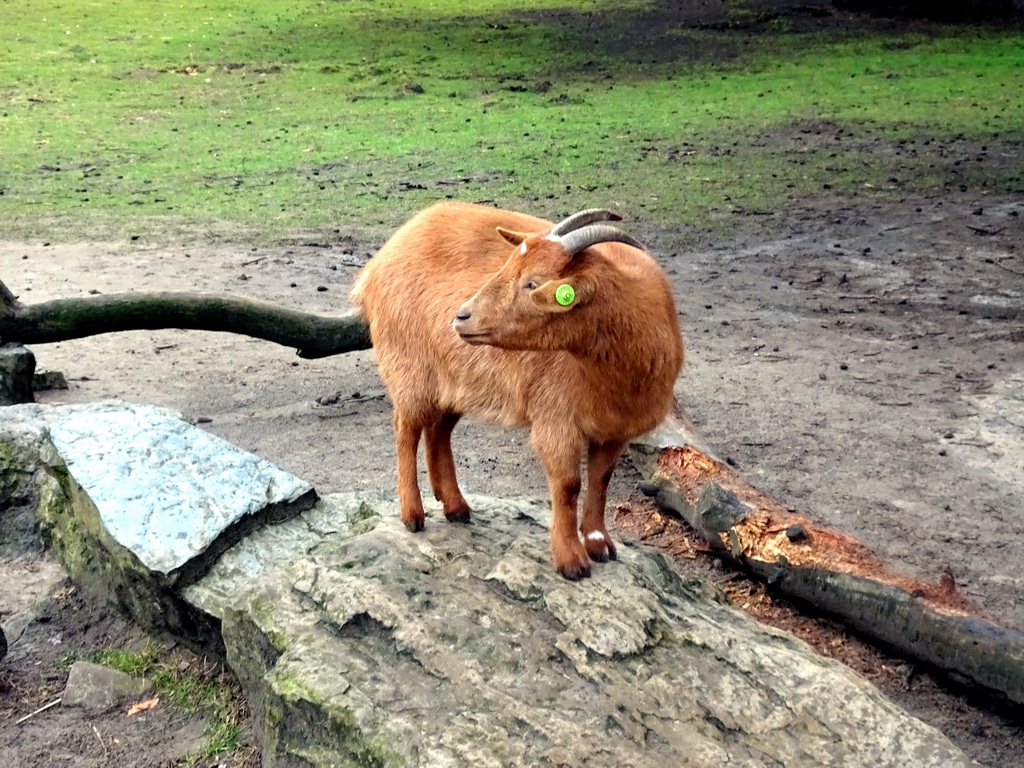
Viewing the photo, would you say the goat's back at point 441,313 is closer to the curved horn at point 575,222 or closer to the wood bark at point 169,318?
the curved horn at point 575,222

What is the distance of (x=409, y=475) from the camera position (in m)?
4.29

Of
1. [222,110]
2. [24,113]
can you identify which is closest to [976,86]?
[222,110]

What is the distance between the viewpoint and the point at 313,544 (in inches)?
173

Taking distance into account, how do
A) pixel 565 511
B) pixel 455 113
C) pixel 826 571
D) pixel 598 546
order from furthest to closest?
pixel 455 113 < pixel 826 571 < pixel 598 546 < pixel 565 511

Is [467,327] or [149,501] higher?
[467,327]

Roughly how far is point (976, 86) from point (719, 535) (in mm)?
13659

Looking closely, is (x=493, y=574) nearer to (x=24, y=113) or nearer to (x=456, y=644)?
(x=456, y=644)

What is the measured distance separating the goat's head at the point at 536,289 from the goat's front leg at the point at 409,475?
0.75m

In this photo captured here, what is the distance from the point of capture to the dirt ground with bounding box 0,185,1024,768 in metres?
4.51

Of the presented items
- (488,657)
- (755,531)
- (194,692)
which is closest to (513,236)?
(488,657)

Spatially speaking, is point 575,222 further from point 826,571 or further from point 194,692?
point 194,692

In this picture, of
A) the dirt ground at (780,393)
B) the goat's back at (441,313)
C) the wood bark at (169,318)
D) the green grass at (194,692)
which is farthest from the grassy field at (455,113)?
the green grass at (194,692)

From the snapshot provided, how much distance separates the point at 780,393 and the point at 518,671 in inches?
155

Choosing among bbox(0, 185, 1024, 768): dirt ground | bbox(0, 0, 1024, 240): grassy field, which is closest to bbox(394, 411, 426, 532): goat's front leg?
bbox(0, 185, 1024, 768): dirt ground
